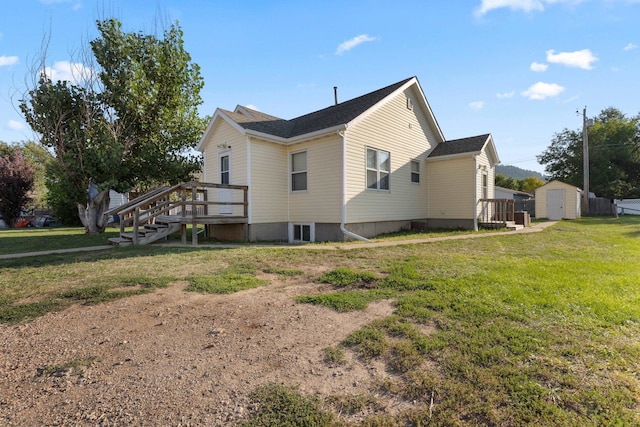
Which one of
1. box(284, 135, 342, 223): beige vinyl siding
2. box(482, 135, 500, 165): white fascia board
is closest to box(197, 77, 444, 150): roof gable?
box(284, 135, 342, 223): beige vinyl siding

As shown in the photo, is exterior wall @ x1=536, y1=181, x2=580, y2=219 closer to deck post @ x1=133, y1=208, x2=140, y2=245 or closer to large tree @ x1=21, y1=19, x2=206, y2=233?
large tree @ x1=21, y1=19, x2=206, y2=233

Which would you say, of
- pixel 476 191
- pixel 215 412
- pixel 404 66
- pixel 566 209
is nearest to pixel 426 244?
pixel 476 191

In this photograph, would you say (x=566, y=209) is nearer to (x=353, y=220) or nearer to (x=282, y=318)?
(x=353, y=220)

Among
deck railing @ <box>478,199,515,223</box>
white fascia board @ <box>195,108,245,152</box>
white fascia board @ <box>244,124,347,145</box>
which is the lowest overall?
deck railing @ <box>478,199,515,223</box>

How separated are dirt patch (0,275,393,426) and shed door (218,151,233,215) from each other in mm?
7674

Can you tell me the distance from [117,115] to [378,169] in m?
11.2

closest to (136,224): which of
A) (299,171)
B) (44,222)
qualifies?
(299,171)

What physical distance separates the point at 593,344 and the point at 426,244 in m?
6.02

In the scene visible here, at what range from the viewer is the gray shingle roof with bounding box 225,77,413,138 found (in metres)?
11.0

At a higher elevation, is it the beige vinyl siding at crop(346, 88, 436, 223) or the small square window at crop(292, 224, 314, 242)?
the beige vinyl siding at crop(346, 88, 436, 223)

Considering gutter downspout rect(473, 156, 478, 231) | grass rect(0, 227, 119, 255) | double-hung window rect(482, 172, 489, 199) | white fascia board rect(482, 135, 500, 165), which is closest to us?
grass rect(0, 227, 119, 255)

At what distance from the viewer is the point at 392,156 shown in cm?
1255

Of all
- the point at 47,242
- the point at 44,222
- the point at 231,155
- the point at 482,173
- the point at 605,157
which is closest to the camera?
the point at 47,242

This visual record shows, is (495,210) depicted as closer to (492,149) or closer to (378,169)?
(492,149)
